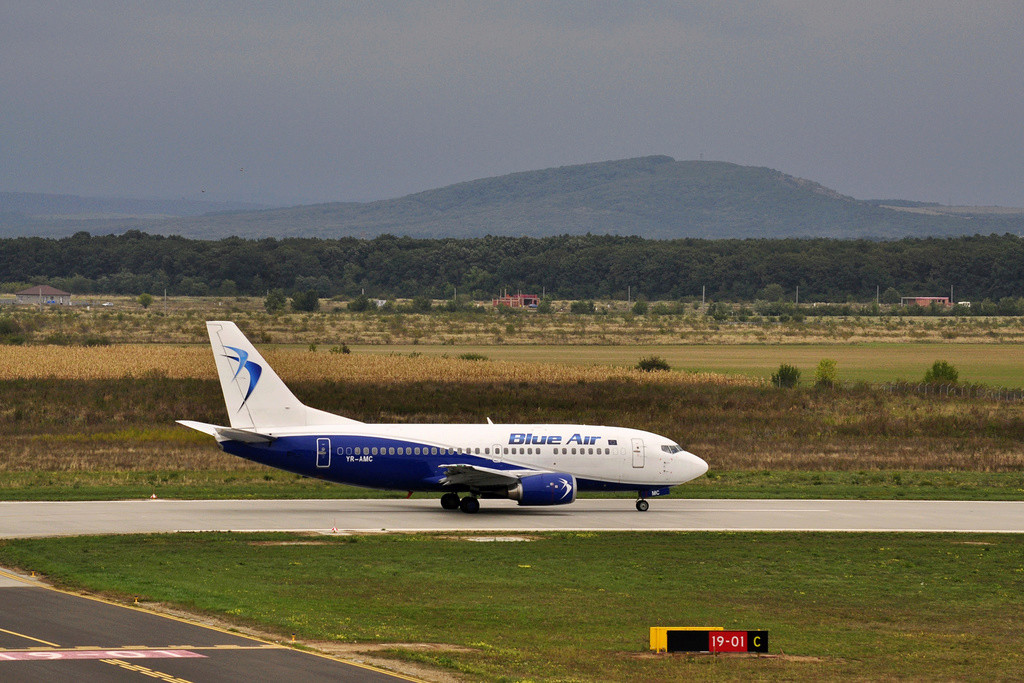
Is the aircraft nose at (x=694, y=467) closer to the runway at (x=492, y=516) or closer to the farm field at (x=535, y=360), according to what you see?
the runway at (x=492, y=516)

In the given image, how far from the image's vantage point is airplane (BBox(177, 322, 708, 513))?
42.6m

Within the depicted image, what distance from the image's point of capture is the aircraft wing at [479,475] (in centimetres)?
4275

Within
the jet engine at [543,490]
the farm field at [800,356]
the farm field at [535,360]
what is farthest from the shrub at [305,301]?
the jet engine at [543,490]

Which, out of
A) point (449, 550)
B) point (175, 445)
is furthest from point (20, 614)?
point (175, 445)

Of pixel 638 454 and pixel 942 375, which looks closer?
pixel 638 454

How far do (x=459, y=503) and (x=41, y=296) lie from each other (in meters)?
168

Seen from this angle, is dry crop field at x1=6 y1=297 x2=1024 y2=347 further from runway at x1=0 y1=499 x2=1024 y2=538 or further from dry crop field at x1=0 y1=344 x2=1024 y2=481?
runway at x1=0 y1=499 x2=1024 y2=538

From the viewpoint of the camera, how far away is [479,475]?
141ft

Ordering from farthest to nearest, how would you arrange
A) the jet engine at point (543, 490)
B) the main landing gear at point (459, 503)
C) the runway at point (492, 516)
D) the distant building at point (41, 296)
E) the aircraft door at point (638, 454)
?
the distant building at point (41, 296)
the aircraft door at point (638, 454)
the main landing gear at point (459, 503)
the jet engine at point (543, 490)
the runway at point (492, 516)

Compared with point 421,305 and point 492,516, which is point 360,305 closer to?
point 421,305

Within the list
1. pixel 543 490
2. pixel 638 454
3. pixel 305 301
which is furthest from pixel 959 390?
pixel 305 301

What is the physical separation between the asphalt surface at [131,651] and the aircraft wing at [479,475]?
16.8 metres

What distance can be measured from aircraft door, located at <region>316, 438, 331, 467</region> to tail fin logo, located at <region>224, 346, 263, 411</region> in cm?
336

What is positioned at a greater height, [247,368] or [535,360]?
[247,368]
